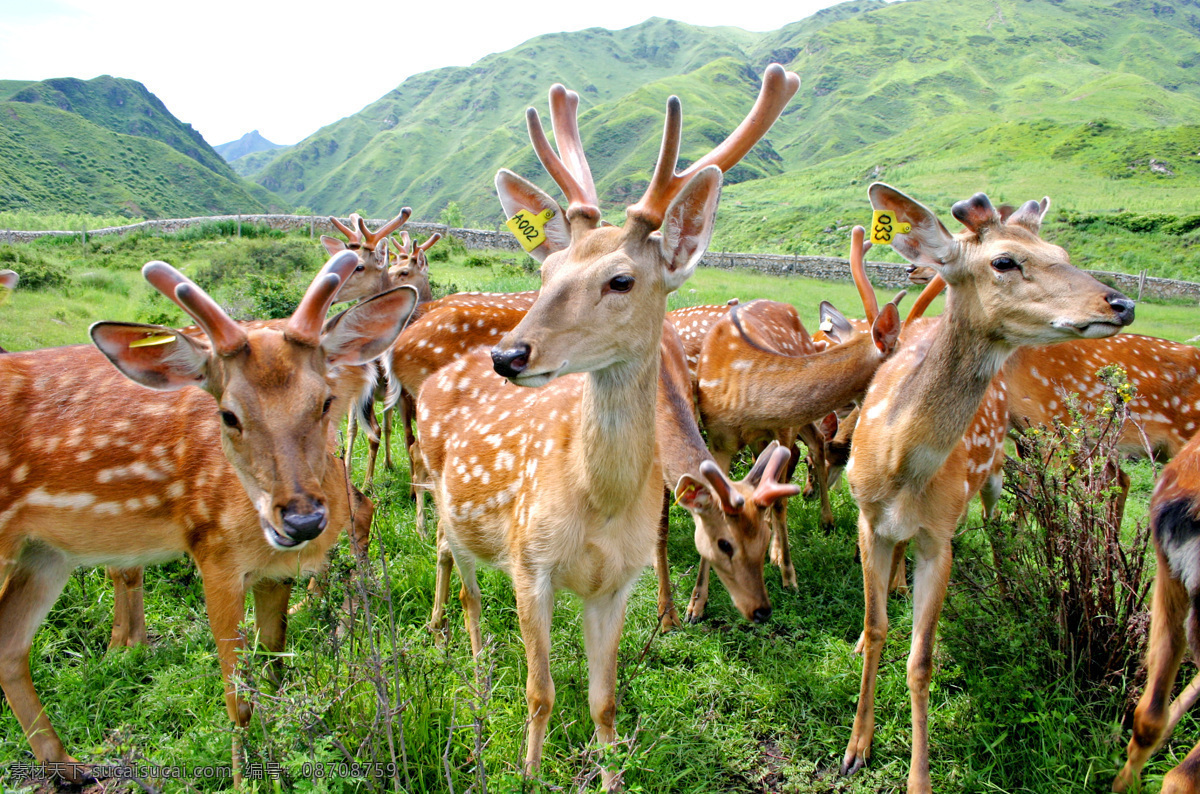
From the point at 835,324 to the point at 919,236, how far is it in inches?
98.0

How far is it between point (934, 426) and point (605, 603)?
1.60 m

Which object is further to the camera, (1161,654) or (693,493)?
(693,493)

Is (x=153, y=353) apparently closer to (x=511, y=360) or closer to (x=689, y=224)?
(x=511, y=360)

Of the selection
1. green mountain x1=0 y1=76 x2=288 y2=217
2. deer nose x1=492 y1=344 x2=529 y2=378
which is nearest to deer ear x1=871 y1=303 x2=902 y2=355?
deer nose x1=492 y1=344 x2=529 y2=378

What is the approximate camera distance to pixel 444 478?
3.45 metres

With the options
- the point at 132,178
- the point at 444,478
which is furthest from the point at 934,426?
the point at 132,178

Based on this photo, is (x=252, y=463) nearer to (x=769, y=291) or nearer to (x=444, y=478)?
(x=444, y=478)

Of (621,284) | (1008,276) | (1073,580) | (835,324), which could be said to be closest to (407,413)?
(835,324)

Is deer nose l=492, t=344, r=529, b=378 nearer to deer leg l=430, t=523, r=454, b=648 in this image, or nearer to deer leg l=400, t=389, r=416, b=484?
deer leg l=430, t=523, r=454, b=648

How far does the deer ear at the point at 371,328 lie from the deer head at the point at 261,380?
3.3 inches

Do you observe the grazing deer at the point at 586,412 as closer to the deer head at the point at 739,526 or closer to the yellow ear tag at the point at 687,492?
the yellow ear tag at the point at 687,492

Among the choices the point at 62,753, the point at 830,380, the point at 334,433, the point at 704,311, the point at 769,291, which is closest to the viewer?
the point at 62,753

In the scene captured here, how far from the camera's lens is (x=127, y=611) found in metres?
3.48

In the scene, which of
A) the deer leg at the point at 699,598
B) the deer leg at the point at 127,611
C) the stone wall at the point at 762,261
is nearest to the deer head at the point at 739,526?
the deer leg at the point at 699,598
